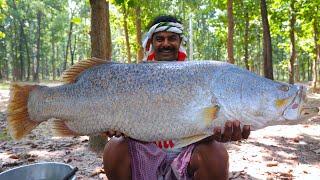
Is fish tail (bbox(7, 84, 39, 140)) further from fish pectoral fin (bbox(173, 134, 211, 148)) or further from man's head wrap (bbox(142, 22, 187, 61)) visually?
man's head wrap (bbox(142, 22, 187, 61))

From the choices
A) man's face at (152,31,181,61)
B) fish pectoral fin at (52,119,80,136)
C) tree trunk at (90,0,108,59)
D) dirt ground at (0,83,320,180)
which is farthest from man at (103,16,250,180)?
tree trunk at (90,0,108,59)

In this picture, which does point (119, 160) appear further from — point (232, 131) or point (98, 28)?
point (98, 28)

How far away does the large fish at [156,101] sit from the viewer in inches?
99.3

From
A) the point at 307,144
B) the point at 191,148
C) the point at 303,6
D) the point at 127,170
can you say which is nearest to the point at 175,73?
the point at 191,148

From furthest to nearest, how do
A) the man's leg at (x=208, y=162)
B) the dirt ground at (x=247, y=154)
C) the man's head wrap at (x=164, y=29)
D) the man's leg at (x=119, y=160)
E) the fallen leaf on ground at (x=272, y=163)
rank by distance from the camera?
1. the fallen leaf on ground at (x=272, y=163)
2. the dirt ground at (x=247, y=154)
3. the man's head wrap at (x=164, y=29)
4. the man's leg at (x=119, y=160)
5. the man's leg at (x=208, y=162)

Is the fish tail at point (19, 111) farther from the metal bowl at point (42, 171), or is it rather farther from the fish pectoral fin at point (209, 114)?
the fish pectoral fin at point (209, 114)

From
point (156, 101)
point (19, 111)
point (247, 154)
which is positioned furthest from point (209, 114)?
point (247, 154)

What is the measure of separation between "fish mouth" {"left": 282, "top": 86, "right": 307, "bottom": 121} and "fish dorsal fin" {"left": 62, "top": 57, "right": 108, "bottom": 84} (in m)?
1.32

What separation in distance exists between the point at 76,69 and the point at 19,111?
19.3 inches

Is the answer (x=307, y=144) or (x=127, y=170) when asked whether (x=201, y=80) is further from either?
(x=307, y=144)

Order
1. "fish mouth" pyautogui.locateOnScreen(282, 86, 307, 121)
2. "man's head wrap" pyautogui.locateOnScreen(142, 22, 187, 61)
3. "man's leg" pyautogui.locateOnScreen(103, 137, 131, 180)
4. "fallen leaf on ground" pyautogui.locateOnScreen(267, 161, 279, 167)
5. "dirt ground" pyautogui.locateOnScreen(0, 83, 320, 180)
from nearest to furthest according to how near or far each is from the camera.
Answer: "fish mouth" pyautogui.locateOnScreen(282, 86, 307, 121) < "man's leg" pyautogui.locateOnScreen(103, 137, 131, 180) < "man's head wrap" pyautogui.locateOnScreen(142, 22, 187, 61) < "dirt ground" pyautogui.locateOnScreen(0, 83, 320, 180) < "fallen leaf on ground" pyautogui.locateOnScreen(267, 161, 279, 167)

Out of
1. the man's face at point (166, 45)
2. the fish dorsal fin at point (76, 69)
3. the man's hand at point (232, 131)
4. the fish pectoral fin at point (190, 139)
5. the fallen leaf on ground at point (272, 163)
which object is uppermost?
the man's face at point (166, 45)

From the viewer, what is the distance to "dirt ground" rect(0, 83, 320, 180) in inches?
192

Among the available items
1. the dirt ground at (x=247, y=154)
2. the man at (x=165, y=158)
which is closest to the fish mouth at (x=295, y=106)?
the man at (x=165, y=158)
